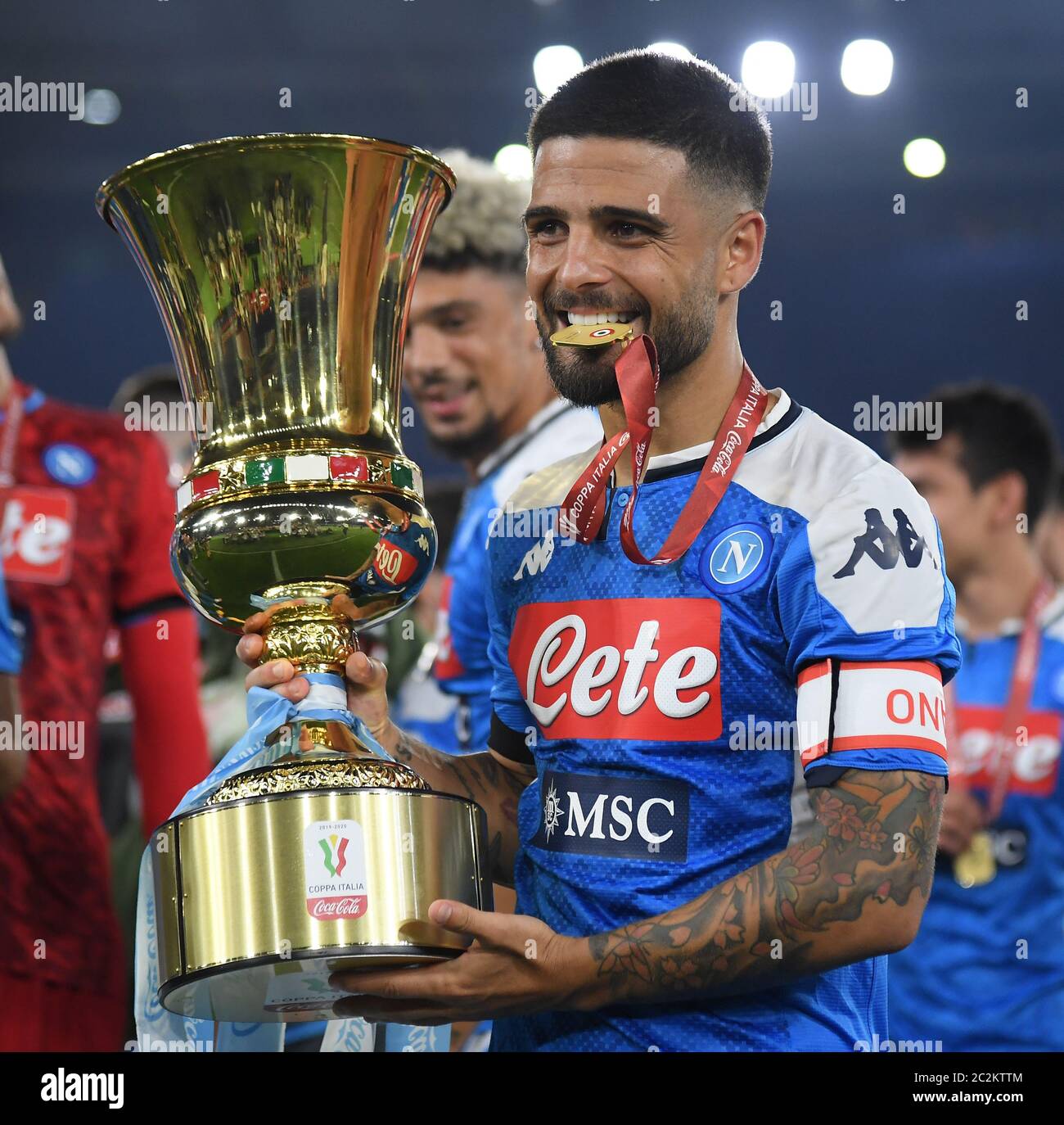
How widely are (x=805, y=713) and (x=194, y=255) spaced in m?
0.80

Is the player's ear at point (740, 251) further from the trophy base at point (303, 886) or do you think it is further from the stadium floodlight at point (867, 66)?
the stadium floodlight at point (867, 66)

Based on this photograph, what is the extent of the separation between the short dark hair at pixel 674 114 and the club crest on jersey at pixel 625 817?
0.68 metres

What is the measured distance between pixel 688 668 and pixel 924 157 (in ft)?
9.17

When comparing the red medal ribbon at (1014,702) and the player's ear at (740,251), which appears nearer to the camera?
the player's ear at (740,251)

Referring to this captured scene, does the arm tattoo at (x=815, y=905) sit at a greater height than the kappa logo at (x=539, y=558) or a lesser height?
lesser

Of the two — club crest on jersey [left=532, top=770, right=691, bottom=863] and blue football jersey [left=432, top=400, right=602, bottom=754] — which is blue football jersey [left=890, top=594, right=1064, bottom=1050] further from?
club crest on jersey [left=532, top=770, right=691, bottom=863]

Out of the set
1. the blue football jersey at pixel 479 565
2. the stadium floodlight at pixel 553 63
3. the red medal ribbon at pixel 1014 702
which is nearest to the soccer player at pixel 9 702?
the blue football jersey at pixel 479 565

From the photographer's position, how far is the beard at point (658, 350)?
1.91 meters

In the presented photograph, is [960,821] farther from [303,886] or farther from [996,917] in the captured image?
[303,886]

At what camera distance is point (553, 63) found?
12.9 feet

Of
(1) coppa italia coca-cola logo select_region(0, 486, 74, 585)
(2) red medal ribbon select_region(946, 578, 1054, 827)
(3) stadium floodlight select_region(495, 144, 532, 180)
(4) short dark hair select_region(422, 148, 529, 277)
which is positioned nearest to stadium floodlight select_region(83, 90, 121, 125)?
(3) stadium floodlight select_region(495, 144, 532, 180)

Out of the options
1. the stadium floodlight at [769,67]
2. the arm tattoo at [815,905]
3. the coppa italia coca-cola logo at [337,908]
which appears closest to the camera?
the coppa italia coca-cola logo at [337,908]

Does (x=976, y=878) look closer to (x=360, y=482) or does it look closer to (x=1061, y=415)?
(x=1061, y=415)
